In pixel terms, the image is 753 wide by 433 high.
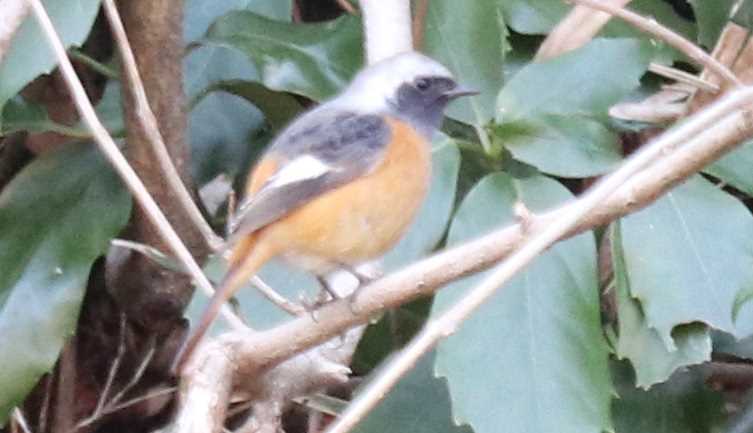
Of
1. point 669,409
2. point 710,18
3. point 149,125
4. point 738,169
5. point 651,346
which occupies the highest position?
point 149,125

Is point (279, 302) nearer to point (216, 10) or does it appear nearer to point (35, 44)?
point (35, 44)

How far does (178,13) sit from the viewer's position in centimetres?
203

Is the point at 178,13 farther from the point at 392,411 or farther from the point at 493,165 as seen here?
the point at 392,411

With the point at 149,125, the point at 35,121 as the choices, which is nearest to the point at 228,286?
the point at 149,125

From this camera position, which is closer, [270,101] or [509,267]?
[509,267]

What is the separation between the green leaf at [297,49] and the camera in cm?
206

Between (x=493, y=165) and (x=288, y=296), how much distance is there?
373 millimetres

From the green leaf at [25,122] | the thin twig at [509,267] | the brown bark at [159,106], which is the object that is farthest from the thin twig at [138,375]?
the thin twig at [509,267]

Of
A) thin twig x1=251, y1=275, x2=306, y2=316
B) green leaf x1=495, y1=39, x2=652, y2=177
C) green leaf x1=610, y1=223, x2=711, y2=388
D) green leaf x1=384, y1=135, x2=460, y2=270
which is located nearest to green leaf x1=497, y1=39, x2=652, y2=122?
green leaf x1=495, y1=39, x2=652, y2=177

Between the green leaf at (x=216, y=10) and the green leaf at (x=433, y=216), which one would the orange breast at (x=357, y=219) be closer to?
the green leaf at (x=433, y=216)

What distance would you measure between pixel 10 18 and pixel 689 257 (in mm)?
945

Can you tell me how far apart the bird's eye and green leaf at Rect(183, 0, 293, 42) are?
0.43m

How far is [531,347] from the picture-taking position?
5.95ft

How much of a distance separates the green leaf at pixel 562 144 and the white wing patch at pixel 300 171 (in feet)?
1.13
